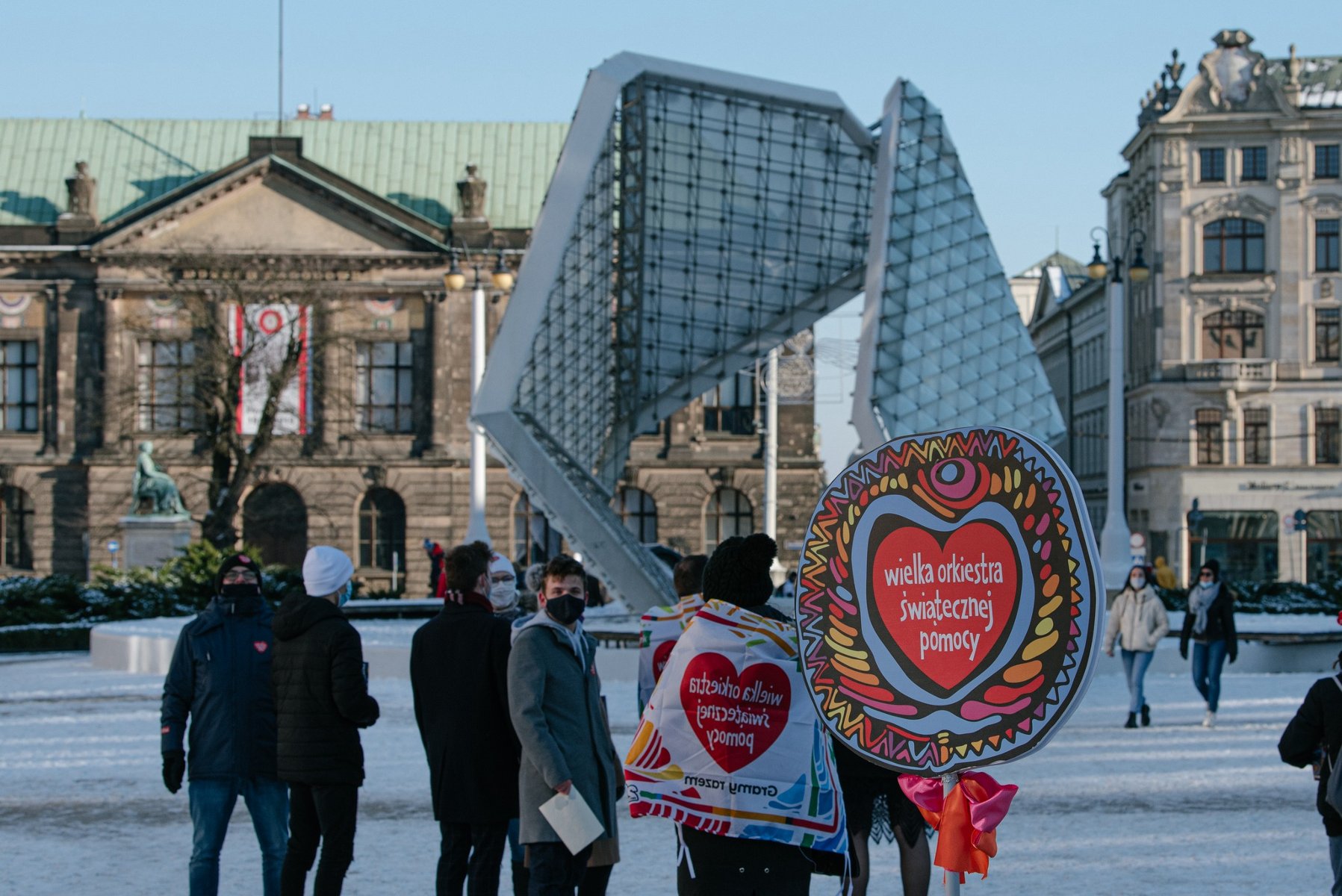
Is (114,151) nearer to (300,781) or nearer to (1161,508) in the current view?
(1161,508)

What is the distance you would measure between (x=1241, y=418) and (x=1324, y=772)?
56826 mm

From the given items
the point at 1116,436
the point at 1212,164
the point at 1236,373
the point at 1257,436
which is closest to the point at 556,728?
the point at 1116,436

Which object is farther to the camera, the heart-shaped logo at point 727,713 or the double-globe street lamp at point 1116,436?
the double-globe street lamp at point 1116,436

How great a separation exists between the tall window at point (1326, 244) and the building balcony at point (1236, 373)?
382 centimetres

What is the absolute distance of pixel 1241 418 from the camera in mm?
61688

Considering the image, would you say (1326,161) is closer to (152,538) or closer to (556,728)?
(152,538)

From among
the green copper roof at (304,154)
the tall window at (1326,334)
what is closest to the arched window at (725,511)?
the green copper roof at (304,154)

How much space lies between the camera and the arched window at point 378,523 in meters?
62.7

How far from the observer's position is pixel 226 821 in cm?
802

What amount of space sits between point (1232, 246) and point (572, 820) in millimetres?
59537

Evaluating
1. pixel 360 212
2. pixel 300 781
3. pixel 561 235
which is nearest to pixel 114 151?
pixel 360 212

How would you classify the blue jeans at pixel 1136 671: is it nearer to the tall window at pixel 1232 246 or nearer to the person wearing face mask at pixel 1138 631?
the person wearing face mask at pixel 1138 631

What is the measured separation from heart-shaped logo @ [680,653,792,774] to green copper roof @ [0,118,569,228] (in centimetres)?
5889

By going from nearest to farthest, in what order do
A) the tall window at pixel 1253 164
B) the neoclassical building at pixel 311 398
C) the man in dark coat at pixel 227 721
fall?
the man in dark coat at pixel 227 721, the neoclassical building at pixel 311 398, the tall window at pixel 1253 164
